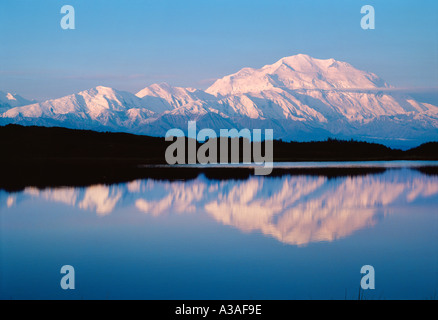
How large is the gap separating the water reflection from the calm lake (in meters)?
0.13

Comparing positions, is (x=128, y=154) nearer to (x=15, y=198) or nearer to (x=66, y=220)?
(x=15, y=198)

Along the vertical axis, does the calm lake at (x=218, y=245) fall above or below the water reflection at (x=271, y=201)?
below

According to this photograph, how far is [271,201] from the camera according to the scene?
43.8 metres

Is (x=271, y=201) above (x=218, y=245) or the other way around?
above

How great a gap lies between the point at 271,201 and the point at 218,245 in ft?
62.4

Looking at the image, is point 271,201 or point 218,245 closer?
point 218,245

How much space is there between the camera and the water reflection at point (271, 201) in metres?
31.2

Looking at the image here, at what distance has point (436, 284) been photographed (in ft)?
60.2

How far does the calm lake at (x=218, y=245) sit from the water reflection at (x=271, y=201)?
0.13 metres

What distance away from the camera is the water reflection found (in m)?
31.2
